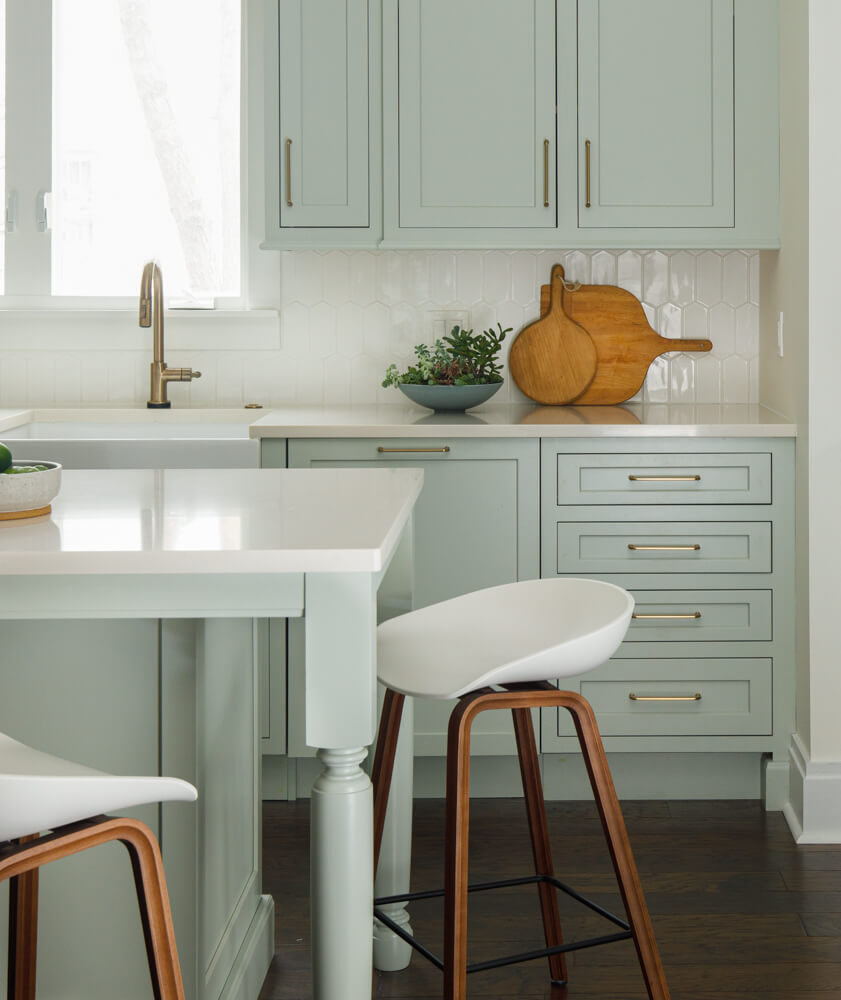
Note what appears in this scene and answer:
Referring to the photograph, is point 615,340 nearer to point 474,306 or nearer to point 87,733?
point 474,306

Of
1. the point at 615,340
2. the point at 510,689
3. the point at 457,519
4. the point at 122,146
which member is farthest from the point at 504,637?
the point at 122,146

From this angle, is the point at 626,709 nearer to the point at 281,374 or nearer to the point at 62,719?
the point at 281,374

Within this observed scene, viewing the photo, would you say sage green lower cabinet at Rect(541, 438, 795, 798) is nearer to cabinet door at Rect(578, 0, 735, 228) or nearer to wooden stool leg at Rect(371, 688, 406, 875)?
cabinet door at Rect(578, 0, 735, 228)

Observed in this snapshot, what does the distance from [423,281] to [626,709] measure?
1.48 metres

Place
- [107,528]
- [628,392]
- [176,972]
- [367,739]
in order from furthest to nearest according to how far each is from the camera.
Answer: [628,392], [107,528], [367,739], [176,972]

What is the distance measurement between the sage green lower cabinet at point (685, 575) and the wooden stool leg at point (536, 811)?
3.15ft

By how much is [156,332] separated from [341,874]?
94.1 inches

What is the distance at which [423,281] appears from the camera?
12.2 feet

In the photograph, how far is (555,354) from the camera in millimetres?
3629

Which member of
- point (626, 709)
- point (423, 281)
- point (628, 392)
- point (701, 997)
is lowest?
point (701, 997)

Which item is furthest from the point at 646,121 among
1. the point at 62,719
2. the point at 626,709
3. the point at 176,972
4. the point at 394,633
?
the point at 176,972

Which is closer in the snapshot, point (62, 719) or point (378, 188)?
point (62, 719)

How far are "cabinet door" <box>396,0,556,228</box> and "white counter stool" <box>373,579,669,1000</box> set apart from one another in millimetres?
1555

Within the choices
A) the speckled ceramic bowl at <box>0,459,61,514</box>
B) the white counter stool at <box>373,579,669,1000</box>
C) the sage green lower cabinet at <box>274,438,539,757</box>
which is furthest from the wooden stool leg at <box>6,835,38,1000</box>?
the sage green lower cabinet at <box>274,438,539,757</box>
